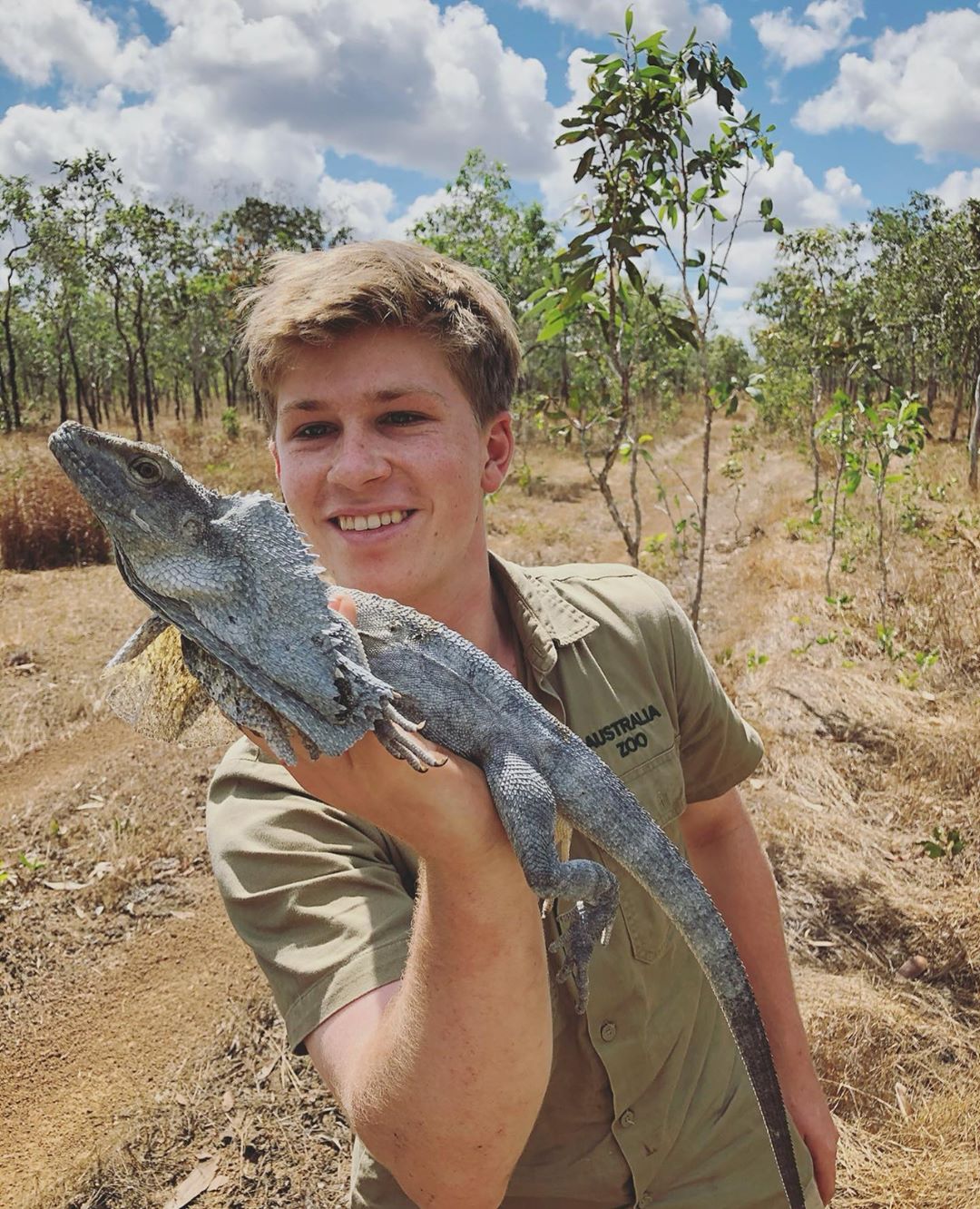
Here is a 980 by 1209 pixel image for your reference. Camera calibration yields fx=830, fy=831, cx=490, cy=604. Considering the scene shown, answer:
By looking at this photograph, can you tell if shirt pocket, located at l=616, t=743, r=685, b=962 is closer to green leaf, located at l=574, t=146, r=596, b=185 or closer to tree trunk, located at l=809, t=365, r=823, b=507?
green leaf, located at l=574, t=146, r=596, b=185

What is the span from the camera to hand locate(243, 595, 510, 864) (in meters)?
1.66

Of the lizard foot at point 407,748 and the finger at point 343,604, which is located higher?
the finger at point 343,604

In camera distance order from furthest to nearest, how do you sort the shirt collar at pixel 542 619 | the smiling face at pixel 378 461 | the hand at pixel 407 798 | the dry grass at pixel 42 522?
the dry grass at pixel 42 522 < the shirt collar at pixel 542 619 < the smiling face at pixel 378 461 < the hand at pixel 407 798

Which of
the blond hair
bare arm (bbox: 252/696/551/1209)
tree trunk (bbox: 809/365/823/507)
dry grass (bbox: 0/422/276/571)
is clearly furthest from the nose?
tree trunk (bbox: 809/365/823/507)

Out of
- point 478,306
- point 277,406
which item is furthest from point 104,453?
point 478,306

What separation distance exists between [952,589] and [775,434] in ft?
77.0

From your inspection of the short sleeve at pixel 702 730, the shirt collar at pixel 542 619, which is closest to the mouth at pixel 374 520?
the shirt collar at pixel 542 619

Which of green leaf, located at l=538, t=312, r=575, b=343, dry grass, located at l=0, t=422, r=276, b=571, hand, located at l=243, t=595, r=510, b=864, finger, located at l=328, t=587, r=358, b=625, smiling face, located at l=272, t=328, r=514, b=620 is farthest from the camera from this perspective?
dry grass, located at l=0, t=422, r=276, b=571

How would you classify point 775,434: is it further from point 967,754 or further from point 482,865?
point 482,865

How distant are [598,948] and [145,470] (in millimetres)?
1691

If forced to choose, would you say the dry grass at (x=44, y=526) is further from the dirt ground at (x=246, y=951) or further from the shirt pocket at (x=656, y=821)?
the shirt pocket at (x=656, y=821)

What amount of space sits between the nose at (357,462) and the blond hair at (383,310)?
0.29 meters

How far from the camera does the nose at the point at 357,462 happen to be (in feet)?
7.13

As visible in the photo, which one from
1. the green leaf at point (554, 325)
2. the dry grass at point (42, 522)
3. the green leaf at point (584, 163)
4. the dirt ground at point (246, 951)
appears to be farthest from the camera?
the dry grass at point (42, 522)
